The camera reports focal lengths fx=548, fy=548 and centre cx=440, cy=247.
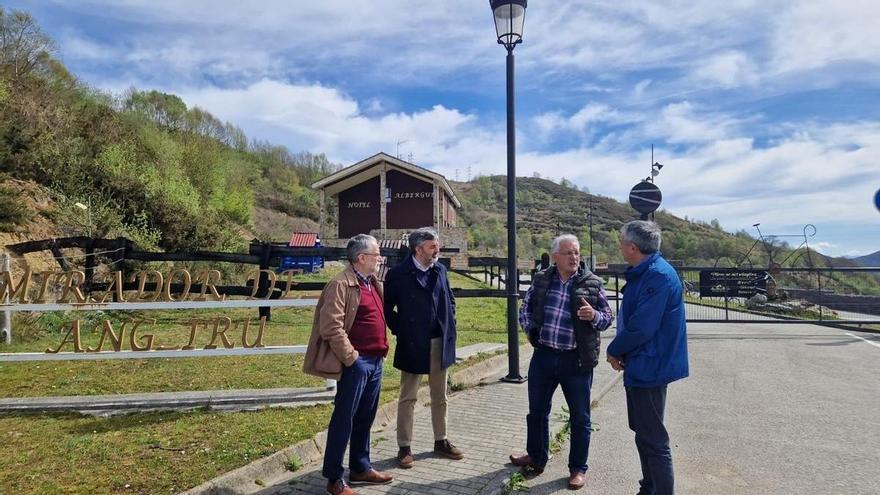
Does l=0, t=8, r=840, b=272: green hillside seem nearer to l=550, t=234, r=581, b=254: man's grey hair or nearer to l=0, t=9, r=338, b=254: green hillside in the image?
l=0, t=9, r=338, b=254: green hillside

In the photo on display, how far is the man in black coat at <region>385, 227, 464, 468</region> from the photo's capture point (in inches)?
170

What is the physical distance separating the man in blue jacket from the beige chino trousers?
1483 millimetres

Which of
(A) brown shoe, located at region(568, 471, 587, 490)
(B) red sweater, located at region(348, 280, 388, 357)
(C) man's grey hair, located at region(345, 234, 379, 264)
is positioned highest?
(C) man's grey hair, located at region(345, 234, 379, 264)

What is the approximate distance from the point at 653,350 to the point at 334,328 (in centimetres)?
203

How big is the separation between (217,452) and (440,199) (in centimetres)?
3142

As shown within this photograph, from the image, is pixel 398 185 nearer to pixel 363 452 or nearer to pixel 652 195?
pixel 652 195

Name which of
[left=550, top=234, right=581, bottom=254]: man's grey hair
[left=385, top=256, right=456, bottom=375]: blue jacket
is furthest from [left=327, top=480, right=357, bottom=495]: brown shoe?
[left=550, top=234, right=581, bottom=254]: man's grey hair

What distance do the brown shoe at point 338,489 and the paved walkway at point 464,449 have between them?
5.8 inches

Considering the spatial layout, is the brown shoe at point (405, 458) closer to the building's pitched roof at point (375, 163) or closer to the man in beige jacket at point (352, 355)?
the man in beige jacket at point (352, 355)

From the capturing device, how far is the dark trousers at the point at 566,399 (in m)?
4.01

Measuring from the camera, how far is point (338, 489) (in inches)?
144

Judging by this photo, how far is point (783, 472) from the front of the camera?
4.32 m

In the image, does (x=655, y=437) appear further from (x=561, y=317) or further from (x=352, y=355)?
(x=352, y=355)

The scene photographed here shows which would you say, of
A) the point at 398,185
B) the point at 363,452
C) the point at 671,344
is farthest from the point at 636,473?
the point at 398,185
